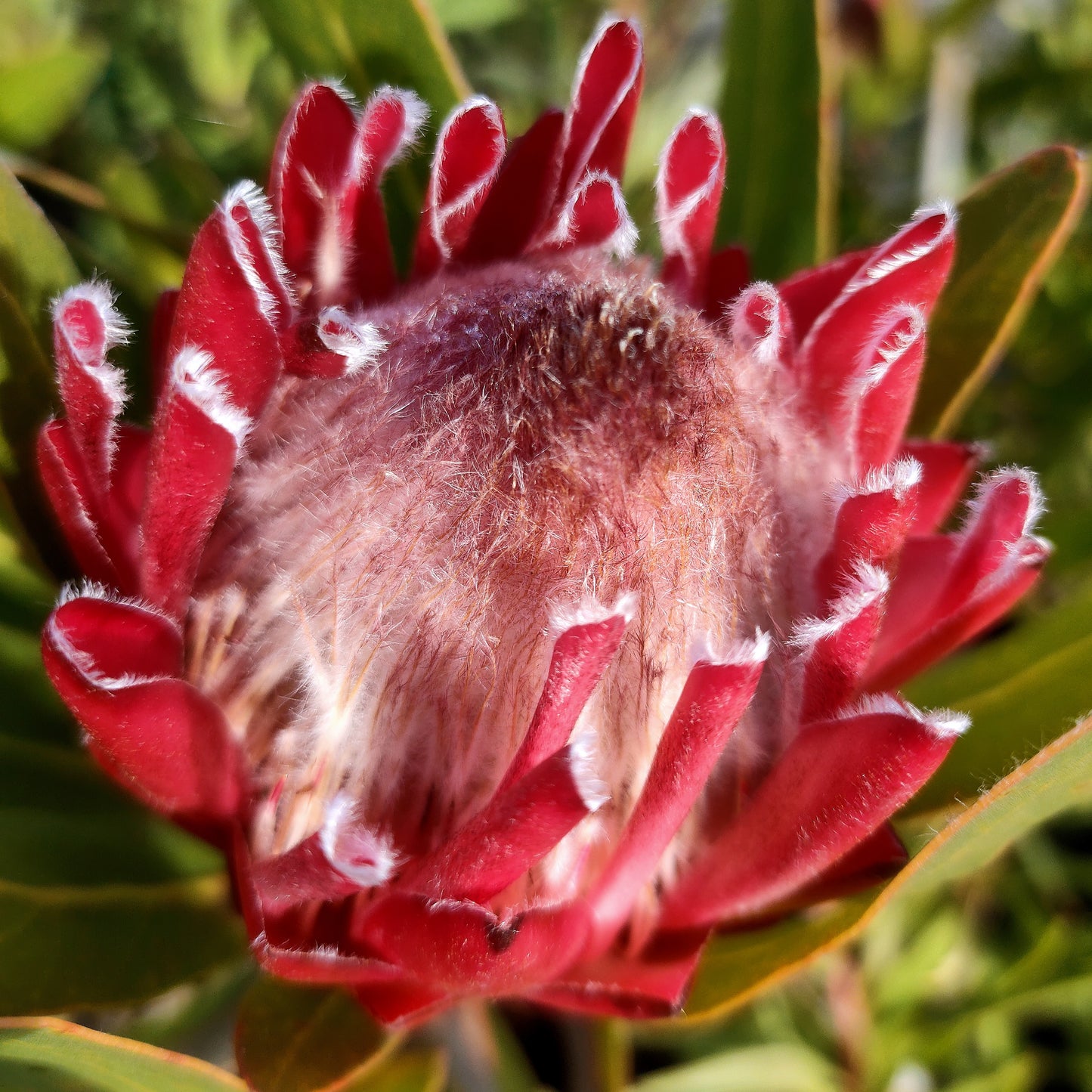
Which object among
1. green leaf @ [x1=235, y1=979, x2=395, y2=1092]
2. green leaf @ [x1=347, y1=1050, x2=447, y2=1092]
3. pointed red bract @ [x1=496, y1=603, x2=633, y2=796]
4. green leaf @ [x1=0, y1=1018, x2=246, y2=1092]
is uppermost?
pointed red bract @ [x1=496, y1=603, x2=633, y2=796]

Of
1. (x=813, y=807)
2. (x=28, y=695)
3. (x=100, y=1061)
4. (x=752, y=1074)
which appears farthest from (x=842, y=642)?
(x=752, y=1074)

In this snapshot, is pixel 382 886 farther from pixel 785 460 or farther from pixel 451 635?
pixel 785 460

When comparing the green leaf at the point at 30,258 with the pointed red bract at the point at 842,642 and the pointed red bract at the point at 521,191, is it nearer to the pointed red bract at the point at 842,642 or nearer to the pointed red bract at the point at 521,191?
the pointed red bract at the point at 521,191

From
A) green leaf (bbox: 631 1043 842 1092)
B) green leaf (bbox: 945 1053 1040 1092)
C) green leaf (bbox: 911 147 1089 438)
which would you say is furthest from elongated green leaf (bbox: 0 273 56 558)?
green leaf (bbox: 945 1053 1040 1092)

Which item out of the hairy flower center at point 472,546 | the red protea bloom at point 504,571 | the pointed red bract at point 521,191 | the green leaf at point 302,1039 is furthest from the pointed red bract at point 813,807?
the pointed red bract at point 521,191

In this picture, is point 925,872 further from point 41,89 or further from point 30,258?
point 41,89

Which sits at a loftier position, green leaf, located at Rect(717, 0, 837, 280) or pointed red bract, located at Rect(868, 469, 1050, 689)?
green leaf, located at Rect(717, 0, 837, 280)

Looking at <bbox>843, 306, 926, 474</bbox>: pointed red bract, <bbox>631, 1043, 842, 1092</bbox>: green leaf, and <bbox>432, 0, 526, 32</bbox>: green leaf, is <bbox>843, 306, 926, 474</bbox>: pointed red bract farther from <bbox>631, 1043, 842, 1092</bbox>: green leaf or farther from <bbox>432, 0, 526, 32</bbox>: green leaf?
<bbox>432, 0, 526, 32</bbox>: green leaf
